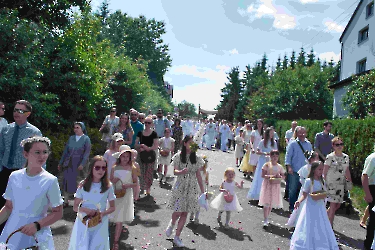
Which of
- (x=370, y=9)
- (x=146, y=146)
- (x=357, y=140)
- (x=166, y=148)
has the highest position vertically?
(x=370, y=9)

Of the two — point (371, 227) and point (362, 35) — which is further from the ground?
point (362, 35)

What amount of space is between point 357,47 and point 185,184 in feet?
93.1

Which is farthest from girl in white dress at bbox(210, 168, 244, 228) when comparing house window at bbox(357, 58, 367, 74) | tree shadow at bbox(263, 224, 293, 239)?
house window at bbox(357, 58, 367, 74)

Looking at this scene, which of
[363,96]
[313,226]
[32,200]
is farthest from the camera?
[363,96]

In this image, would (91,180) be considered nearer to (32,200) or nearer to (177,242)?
(32,200)

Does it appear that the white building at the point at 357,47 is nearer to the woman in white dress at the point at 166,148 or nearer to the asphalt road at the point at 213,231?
the woman in white dress at the point at 166,148

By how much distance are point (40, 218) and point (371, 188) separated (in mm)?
5402

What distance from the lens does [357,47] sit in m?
29.9

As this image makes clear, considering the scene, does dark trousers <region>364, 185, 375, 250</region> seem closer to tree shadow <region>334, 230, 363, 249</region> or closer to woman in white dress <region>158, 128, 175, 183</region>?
tree shadow <region>334, 230, 363, 249</region>

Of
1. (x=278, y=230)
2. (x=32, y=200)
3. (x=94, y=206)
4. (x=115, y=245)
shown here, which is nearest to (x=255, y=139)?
(x=278, y=230)

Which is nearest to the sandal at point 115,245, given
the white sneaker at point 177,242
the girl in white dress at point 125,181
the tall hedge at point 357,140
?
the girl in white dress at point 125,181

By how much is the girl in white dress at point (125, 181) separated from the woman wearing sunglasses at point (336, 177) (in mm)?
3972

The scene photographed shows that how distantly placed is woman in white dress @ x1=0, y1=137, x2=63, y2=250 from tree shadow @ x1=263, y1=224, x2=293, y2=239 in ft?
15.9

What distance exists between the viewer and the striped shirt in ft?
17.5
